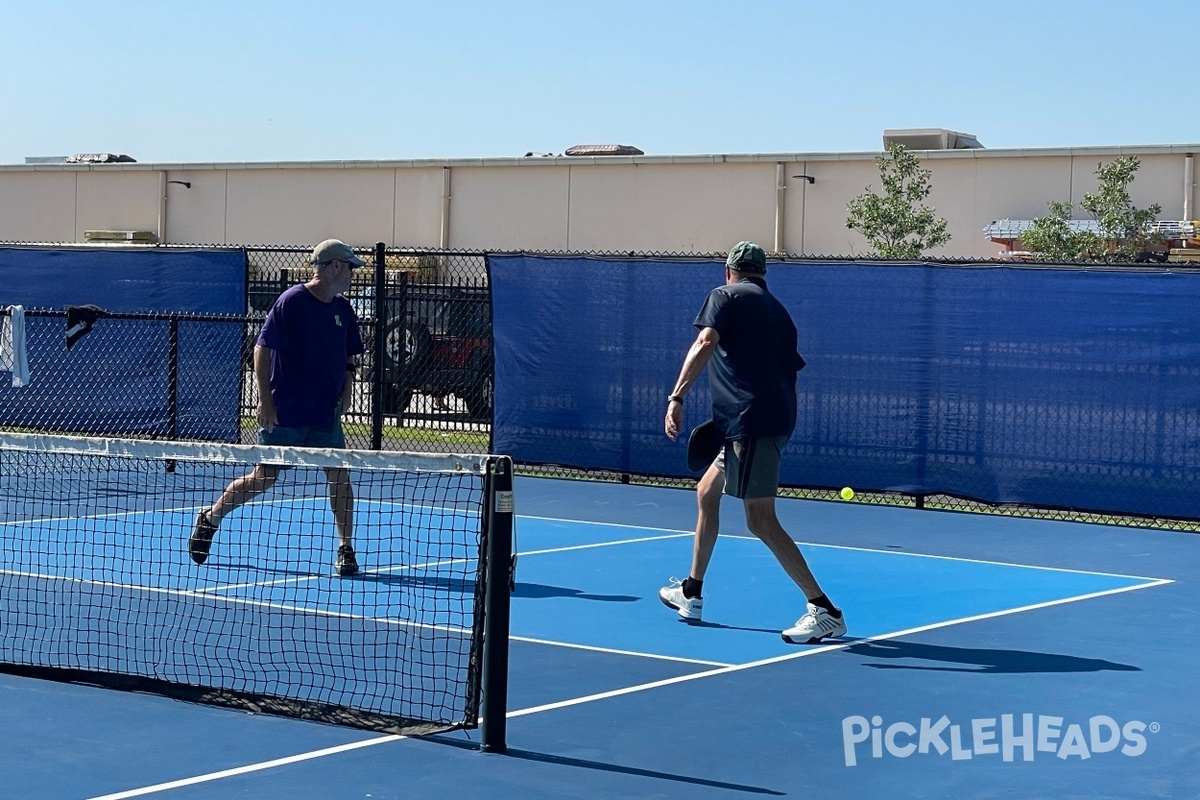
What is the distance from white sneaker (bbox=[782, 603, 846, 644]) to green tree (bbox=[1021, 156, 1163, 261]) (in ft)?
69.7

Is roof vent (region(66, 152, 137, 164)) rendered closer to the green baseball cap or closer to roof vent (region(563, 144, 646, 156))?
roof vent (region(563, 144, 646, 156))

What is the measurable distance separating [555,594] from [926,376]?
5.61m

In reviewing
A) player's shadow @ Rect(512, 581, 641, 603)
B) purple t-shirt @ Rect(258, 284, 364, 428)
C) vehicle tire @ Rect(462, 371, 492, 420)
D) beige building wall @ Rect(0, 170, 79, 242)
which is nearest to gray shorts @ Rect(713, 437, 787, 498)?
player's shadow @ Rect(512, 581, 641, 603)

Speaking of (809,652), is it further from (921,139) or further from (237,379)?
(921,139)

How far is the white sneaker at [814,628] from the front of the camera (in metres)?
8.13

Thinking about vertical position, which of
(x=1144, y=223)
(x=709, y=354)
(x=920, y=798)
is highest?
(x=1144, y=223)

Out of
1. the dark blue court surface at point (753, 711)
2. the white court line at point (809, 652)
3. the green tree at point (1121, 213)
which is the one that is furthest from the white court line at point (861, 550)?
the green tree at point (1121, 213)

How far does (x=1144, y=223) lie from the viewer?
28.6 m

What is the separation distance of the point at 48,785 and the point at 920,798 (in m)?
2.81

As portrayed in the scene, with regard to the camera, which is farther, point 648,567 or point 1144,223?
point 1144,223

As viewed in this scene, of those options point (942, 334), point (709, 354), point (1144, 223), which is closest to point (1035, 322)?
point (942, 334)

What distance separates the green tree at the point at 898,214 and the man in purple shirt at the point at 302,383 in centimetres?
2153

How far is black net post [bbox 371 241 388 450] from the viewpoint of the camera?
52.7ft

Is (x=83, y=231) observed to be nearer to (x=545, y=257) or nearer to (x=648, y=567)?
(x=545, y=257)
